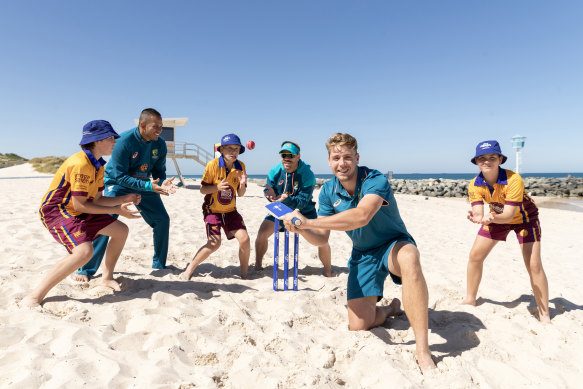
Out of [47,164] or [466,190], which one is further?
[47,164]

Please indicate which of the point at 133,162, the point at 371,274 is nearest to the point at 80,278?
the point at 133,162

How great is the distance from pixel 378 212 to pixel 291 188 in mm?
1874

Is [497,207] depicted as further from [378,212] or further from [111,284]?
[111,284]

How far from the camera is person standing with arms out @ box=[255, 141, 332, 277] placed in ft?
14.2

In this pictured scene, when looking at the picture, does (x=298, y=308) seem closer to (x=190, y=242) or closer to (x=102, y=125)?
(x=102, y=125)

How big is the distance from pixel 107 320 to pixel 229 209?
194cm

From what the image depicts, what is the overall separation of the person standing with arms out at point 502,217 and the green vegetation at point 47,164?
3433cm

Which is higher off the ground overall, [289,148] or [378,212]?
[289,148]

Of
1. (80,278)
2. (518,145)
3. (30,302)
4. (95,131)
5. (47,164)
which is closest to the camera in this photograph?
(30,302)

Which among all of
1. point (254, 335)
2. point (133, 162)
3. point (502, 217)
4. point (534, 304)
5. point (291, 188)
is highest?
point (133, 162)

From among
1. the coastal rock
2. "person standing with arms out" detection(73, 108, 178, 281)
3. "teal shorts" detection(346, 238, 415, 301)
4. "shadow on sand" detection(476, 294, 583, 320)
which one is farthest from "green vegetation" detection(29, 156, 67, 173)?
"shadow on sand" detection(476, 294, 583, 320)

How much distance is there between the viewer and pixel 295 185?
449 centimetres

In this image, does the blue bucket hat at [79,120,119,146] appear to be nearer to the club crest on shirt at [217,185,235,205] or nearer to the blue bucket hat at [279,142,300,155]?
the club crest on shirt at [217,185,235,205]

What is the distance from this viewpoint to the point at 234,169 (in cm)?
424
